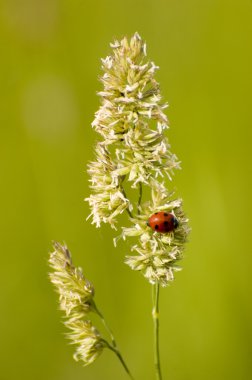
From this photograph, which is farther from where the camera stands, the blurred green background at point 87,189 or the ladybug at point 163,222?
the blurred green background at point 87,189

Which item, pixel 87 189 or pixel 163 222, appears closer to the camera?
pixel 163 222

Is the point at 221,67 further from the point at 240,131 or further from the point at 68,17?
the point at 68,17

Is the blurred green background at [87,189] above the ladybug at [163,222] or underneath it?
above

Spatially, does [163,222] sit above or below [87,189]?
below
